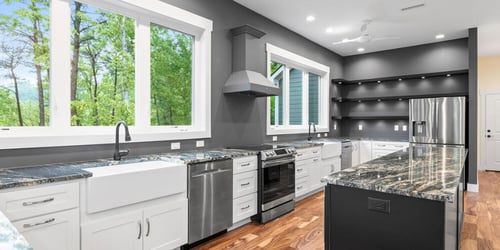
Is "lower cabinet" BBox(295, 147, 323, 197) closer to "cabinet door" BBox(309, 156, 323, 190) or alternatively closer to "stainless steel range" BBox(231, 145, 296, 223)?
"cabinet door" BBox(309, 156, 323, 190)

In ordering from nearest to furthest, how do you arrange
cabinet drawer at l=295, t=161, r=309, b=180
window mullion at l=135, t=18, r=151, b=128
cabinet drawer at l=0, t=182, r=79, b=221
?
cabinet drawer at l=0, t=182, r=79, b=221 < window mullion at l=135, t=18, r=151, b=128 < cabinet drawer at l=295, t=161, r=309, b=180

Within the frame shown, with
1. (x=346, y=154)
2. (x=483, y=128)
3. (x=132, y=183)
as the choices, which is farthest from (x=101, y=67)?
(x=483, y=128)

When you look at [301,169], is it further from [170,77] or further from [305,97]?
[170,77]

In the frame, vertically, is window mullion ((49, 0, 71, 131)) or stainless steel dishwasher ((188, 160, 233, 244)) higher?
window mullion ((49, 0, 71, 131))

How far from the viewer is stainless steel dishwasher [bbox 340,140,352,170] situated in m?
5.80

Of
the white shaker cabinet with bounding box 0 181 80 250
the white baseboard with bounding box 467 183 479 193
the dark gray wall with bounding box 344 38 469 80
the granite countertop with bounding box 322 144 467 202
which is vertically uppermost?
the dark gray wall with bounding box 344 38 469 80

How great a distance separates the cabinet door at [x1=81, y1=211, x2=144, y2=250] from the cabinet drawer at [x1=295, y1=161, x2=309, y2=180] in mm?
2675

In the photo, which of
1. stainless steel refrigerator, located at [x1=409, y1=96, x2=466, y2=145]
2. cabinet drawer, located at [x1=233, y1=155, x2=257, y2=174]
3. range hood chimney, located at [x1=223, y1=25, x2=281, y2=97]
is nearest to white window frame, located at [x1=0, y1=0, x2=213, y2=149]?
range hood chimney, located at [x1=223, y1=25, x2=281, y2=97]

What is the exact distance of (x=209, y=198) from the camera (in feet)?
9.41

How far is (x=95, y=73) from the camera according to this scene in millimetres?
2797

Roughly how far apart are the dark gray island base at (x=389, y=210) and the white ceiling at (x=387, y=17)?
3.06 m

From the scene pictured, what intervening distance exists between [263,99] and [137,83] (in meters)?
2.07

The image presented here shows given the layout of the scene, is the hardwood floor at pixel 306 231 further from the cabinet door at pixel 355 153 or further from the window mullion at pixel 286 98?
the cabinet door at pixel 355 153

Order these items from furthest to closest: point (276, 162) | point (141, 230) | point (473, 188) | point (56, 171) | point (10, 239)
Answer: point (473, 188) < point (276, 162) < point (141, 230) < point (56, 171) < point (10, 239)
